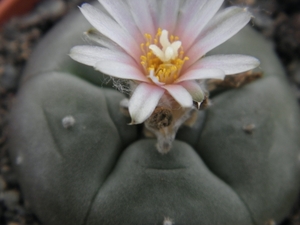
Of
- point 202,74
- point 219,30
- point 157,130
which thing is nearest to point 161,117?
point 157,130

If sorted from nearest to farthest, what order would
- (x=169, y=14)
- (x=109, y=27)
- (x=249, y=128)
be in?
(x=109, y=27), (x=169, y=14), (x=249, y=128)

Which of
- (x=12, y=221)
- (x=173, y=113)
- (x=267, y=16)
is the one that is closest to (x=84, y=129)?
(x=173, y=113)

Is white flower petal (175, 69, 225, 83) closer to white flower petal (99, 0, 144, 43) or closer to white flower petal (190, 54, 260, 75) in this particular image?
white flower petal (190, 54, 260, 75)

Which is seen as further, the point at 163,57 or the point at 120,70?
the point at 163,57

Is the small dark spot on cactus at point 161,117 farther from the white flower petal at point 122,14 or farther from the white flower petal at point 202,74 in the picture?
the white flower petal at point 122,14

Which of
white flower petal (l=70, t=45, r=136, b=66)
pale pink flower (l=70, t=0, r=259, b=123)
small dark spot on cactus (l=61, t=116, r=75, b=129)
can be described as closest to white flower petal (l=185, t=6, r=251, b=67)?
pale pink flower (l=70, t=0, r=259, b=123)

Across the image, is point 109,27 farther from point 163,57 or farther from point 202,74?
point 202,74

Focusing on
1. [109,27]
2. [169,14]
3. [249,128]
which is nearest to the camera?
[109,27]

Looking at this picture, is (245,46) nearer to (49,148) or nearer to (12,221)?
(49,148)
